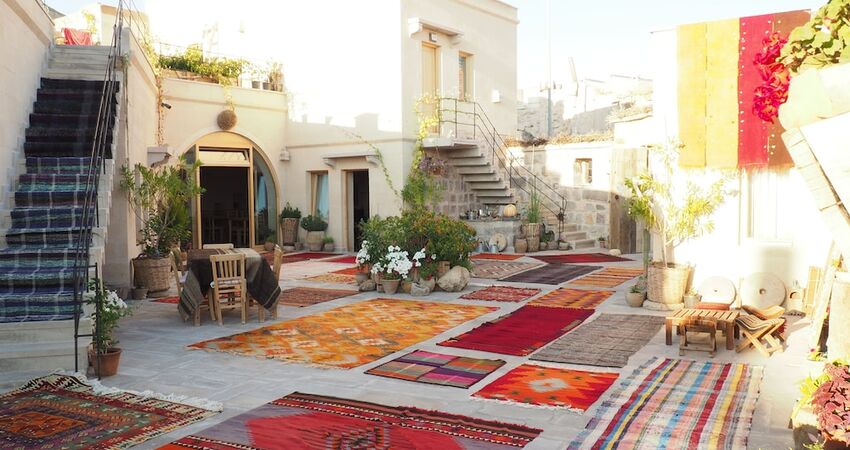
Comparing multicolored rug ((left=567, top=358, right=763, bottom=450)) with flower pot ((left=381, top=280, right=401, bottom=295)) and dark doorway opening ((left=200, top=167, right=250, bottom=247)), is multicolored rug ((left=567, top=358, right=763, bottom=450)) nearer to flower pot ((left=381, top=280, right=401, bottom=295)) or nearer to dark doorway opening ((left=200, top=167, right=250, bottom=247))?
flower pot ((left=381, top=280, right=401, bottom=295))

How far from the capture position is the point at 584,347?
650cm

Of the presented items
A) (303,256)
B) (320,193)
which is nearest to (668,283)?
(303,256)

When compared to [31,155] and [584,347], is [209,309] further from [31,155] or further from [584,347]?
[584,347]

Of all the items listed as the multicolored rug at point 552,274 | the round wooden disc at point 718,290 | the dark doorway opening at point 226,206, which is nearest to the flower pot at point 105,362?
the round wooden disc at point 718,290

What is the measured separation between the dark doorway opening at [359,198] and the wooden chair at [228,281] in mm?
8414

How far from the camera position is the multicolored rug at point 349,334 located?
6.34 meters

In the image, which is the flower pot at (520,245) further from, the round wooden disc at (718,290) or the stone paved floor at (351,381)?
the stone paved floor at (351,381)

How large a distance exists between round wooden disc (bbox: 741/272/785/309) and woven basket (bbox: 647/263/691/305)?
26.4 inches

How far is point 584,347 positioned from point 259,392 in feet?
10.0

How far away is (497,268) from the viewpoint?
12570 millimetres

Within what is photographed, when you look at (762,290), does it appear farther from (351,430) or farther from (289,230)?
(289,230)

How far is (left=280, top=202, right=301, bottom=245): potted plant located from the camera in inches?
658

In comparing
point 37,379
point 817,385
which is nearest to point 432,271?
point 37,379

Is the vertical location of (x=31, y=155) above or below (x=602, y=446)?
above
